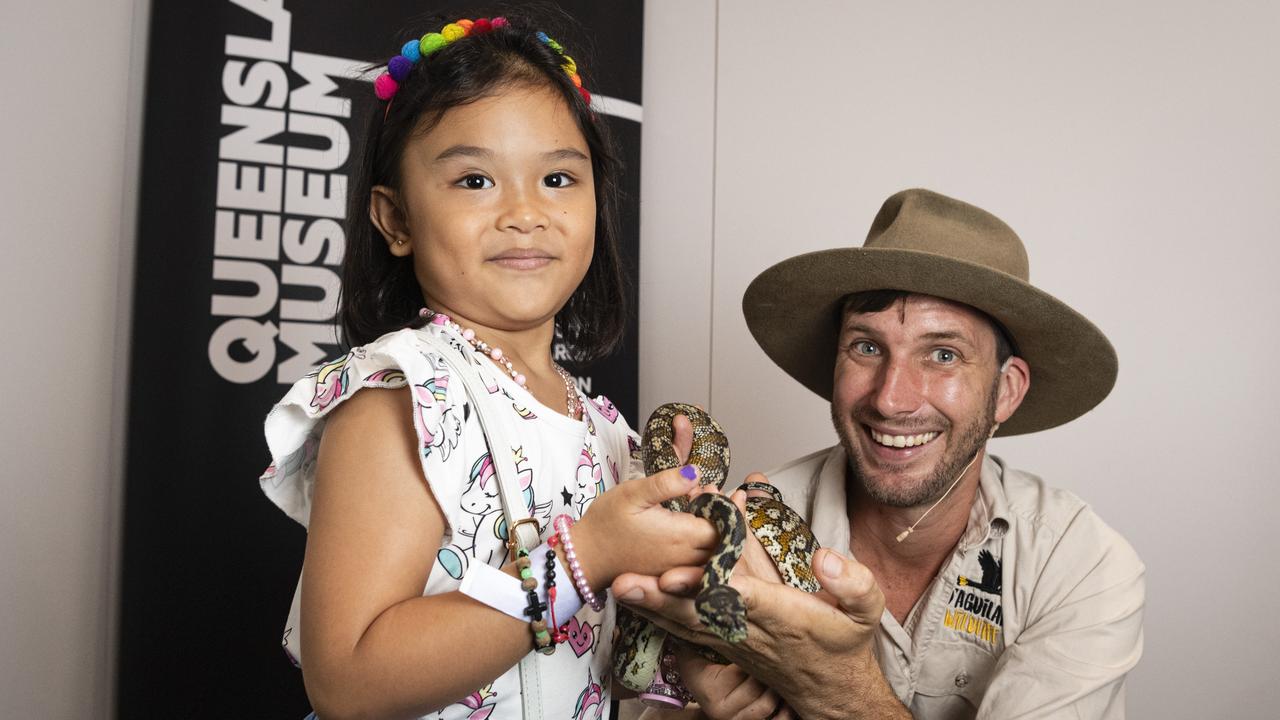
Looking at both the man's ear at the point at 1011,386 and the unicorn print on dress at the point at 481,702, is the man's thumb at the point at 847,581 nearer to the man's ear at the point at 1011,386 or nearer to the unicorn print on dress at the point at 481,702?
the unicorn print on dress at the point at 481,702

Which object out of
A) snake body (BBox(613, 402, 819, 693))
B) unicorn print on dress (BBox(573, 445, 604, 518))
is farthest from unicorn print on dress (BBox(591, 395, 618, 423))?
unicorn print on dress (BBox(573, 445, 604, 518))

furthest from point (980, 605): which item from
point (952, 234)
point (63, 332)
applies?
point (63, 332)

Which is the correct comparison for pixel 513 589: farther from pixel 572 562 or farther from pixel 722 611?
pixel 722 611

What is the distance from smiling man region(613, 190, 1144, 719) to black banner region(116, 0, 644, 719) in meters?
1.74

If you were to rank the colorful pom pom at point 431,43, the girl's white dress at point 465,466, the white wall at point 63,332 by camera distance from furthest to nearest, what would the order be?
the white wall at point 63,332 < the colorful pom pom at point 431,43 < the girl's white dress at point 465,466

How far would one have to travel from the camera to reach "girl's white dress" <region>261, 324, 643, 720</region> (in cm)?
135

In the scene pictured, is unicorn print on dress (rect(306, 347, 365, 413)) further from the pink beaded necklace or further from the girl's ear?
the girl's ear

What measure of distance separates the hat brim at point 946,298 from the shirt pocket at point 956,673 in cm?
75

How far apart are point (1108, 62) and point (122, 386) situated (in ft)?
13.6

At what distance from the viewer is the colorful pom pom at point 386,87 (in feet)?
5.61

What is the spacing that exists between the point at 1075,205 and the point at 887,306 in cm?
211

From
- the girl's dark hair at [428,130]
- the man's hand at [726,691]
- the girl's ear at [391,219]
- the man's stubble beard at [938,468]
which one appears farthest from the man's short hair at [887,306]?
the girl's ear at [391,219]

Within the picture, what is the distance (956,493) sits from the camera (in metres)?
2.33

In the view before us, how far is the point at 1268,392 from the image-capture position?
3.68 meters
